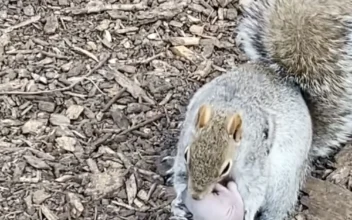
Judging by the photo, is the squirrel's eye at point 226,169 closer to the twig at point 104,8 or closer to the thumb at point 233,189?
the thumb at point 233,189

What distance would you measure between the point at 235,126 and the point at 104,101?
39.1 inches

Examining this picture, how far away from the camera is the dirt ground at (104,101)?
362 cm

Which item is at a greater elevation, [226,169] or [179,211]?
[226,169]

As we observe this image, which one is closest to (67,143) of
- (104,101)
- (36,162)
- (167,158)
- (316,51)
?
(36,162)

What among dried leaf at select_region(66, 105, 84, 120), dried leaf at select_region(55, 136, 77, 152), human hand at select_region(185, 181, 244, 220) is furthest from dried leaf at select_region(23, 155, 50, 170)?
human hand at select_region(185, 181, 244, 220)

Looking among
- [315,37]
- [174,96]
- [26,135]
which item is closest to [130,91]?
[174,96]

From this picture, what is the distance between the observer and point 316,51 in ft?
11.9

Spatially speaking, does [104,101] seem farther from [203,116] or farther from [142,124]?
[203,116]

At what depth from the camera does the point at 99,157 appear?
3.75 meters

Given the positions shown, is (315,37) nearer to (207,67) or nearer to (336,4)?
(336,4)

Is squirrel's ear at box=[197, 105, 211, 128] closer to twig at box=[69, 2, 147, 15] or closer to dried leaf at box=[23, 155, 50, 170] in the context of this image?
dried leaf at box=[23, 155, 50, 170]

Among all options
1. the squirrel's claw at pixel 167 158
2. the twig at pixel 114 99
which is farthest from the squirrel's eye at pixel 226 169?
the twig at pixel 114 99

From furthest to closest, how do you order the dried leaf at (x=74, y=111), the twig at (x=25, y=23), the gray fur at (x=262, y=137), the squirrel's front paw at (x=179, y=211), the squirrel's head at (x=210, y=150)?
the twig at (x=25, y=23)
the dried leaf at (x=74, y=111)
the squirrel's front paw at (x=179, y=211)
the gray fur at (x=262, y=137)
the squirrel's head at (x=210, y=150)

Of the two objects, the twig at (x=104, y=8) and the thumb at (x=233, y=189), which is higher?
the thumb at (x=233, y=189)
